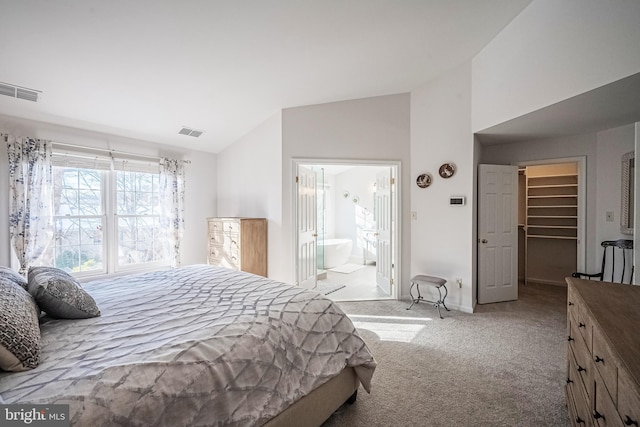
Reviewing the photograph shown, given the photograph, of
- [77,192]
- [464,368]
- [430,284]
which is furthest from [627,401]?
[77,192]

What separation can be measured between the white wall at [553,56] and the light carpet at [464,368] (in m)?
2.20

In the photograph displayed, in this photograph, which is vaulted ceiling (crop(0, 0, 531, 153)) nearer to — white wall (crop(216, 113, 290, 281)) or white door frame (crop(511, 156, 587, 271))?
white wall (crop(216, 113, 290, 281))

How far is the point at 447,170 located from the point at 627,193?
202 centimetres

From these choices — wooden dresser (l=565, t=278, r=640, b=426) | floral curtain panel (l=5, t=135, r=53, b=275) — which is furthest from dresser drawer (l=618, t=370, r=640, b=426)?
floral curtain panel (l=5, t=135, r=53, b=275)

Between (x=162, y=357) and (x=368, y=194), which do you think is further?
(x=368, y=194)

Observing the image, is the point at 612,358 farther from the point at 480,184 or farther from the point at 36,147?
the point at 36,147

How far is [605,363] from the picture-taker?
3.39 ft

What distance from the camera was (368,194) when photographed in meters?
6.79

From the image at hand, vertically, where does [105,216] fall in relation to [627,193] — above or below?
below

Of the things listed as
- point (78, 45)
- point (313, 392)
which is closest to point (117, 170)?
point (78, 45)

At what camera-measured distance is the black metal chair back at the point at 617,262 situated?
3.20m

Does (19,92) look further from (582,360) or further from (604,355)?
(582,360)

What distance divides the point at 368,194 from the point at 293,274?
3.61 meters

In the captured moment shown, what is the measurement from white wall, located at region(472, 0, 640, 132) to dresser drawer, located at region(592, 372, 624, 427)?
1.99 metres
